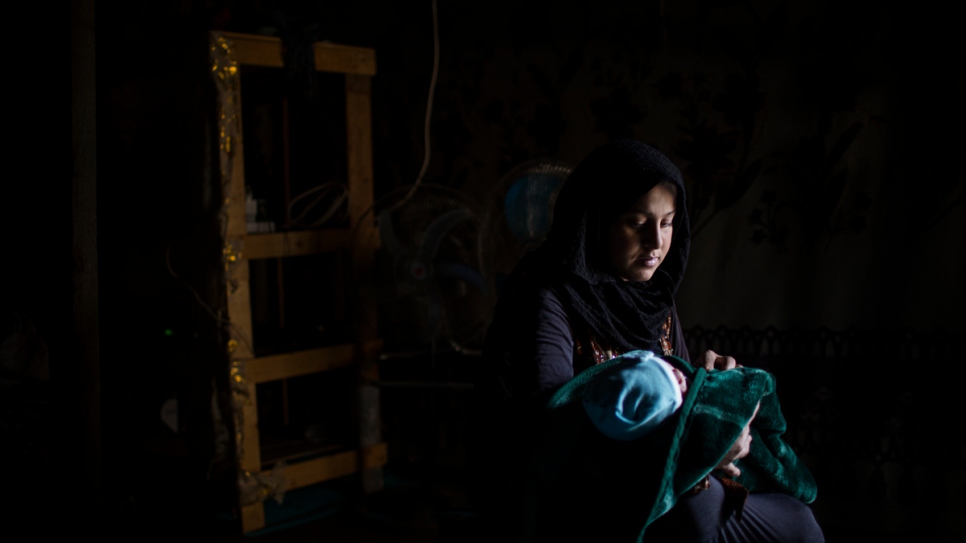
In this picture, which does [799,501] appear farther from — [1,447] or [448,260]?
[1,447]

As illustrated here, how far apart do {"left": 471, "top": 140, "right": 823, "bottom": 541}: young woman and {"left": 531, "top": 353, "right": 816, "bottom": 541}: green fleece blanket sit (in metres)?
0.01

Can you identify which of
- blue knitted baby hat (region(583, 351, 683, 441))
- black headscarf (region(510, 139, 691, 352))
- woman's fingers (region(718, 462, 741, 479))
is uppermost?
black headscarf (region(510, 139, 691, 352))

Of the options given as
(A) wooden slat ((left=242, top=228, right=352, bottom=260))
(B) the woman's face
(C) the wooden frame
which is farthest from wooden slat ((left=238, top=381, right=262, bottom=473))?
(B) the woman's face

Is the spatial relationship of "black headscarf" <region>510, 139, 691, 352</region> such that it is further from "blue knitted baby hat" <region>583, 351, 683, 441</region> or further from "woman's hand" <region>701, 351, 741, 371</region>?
"blue knitted baby hat" <region>583, 351, 683, 441</region>

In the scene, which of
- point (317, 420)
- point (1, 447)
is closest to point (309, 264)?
point (317, 420)

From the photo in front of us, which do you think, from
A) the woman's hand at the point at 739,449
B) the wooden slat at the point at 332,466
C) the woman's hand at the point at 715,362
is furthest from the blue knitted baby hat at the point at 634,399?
the wooden slat at the point at 332,466

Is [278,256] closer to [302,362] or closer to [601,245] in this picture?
[302,362]

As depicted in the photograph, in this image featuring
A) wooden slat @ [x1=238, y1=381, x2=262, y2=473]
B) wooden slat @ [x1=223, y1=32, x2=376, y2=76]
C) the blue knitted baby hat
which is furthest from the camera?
wooden slat @ [x1=238, y1=381, x2=262, y2=473]

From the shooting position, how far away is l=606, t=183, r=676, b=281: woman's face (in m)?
1.62

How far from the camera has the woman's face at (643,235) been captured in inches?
63.8

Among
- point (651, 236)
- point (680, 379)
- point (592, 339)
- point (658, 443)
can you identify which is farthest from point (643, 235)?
point (658, 443)

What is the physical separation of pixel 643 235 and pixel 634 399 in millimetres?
483

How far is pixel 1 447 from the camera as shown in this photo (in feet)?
9.46

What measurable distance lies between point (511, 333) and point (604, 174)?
14.6 inches
